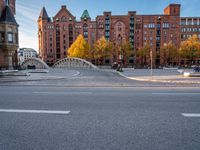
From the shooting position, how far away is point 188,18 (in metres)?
83.8

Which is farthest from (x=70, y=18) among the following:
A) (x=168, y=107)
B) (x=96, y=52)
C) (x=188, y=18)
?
(x=168, y=107)

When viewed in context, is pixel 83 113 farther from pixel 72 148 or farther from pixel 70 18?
pixel 70 18

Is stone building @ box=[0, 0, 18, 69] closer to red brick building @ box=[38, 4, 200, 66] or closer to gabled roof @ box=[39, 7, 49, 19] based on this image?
red brick building @ box=[38, 4, 200, 66]

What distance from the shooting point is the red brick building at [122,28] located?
79.4m

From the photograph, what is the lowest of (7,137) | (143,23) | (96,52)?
(7,137)

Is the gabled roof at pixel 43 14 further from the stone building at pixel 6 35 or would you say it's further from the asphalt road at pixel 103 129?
the asphalt road at pixel 103 129

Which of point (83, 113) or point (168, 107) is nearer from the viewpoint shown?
point (83, 113)

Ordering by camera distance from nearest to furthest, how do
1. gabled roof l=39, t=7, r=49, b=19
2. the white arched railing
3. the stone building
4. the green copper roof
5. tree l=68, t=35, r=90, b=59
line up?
the stone building
the white arched railing
tree l=68, t=35, r=90, b=59
the green copper roof
gabled roof l=39, t=7, r=49, b=19

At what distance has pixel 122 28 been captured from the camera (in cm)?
7950

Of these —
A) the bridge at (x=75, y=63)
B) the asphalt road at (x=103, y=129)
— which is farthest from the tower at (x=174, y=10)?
the asphalt road at (x=103, y=129)

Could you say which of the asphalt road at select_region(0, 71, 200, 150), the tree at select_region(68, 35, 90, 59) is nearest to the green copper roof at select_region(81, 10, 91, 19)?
the tree at select_region(68, 35, 90, 59)

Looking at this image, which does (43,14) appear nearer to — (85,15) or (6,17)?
(85,15)

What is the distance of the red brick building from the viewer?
7938cm

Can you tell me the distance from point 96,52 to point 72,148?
5482 cm
